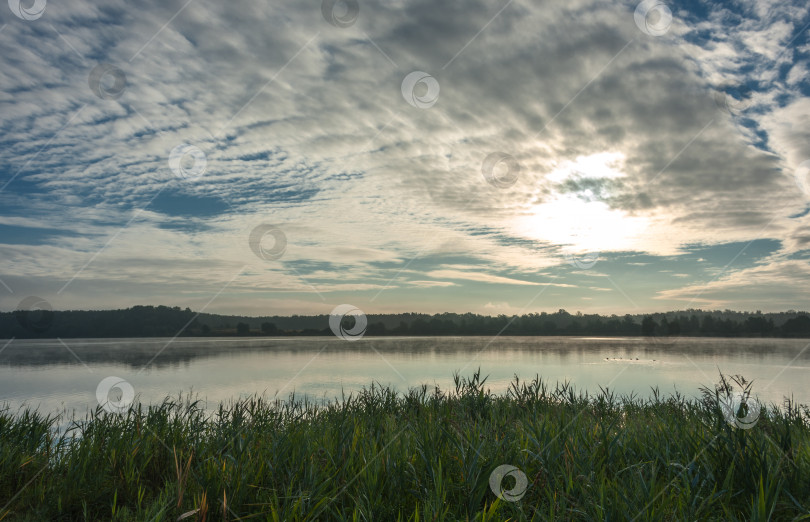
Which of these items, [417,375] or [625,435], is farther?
[417,375]

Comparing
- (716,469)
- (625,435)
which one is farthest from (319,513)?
(625,435)

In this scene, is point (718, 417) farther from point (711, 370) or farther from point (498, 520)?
point (711, 370)

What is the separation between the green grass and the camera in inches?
159

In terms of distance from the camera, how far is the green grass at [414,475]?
403 centimetres

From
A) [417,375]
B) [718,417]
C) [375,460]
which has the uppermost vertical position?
[718,417]

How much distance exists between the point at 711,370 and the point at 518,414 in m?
33.9

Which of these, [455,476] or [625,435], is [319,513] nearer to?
[455,476]

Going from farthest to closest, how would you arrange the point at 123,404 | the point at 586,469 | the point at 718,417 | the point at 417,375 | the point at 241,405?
the point at 417,375 → the point at 123,404 → the point at 241,405 → the point at 718,417 → the point at 586,469

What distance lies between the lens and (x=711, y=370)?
35.4 metres

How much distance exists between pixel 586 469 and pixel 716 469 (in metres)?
1.36

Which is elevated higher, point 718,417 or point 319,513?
point 718,417

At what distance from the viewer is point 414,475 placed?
4598 millimetres

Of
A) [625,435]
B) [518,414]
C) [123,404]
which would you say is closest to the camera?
[625,435]

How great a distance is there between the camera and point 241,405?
26.6ft
